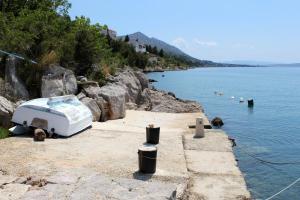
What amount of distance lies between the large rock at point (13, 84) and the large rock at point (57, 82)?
0.75m

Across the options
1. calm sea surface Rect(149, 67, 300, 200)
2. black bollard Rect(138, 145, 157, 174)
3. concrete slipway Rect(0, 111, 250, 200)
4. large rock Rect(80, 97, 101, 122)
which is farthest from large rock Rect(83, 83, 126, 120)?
black bollard Rect(138, 145, 157, 174)

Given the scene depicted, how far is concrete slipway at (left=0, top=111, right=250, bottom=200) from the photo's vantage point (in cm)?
782

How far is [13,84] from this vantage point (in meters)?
16.5

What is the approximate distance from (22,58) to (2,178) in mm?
9302

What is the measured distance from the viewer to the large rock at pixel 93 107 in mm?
17234

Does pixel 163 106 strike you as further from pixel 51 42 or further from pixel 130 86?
pixel 51 42

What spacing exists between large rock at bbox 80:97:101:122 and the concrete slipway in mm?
1951

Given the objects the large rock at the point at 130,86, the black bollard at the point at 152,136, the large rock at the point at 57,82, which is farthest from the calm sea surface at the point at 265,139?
the large rock at the point at 57,82

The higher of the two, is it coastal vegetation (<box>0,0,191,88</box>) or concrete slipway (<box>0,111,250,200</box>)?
coastal vegetation (<box>0,0,191,88</box>)

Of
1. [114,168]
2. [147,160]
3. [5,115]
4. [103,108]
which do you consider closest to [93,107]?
[103,108]

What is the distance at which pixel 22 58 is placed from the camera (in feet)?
56.1

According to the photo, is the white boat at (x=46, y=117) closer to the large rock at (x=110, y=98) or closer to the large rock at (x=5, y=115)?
the large rock at (x=5, y=115)

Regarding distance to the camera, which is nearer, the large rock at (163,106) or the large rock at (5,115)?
the large rock at (5,115)

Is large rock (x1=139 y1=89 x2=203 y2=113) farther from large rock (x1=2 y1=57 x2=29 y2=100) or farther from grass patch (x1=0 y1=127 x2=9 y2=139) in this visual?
grass patch (x1=0 y1=127 x2=9 y2=139)
